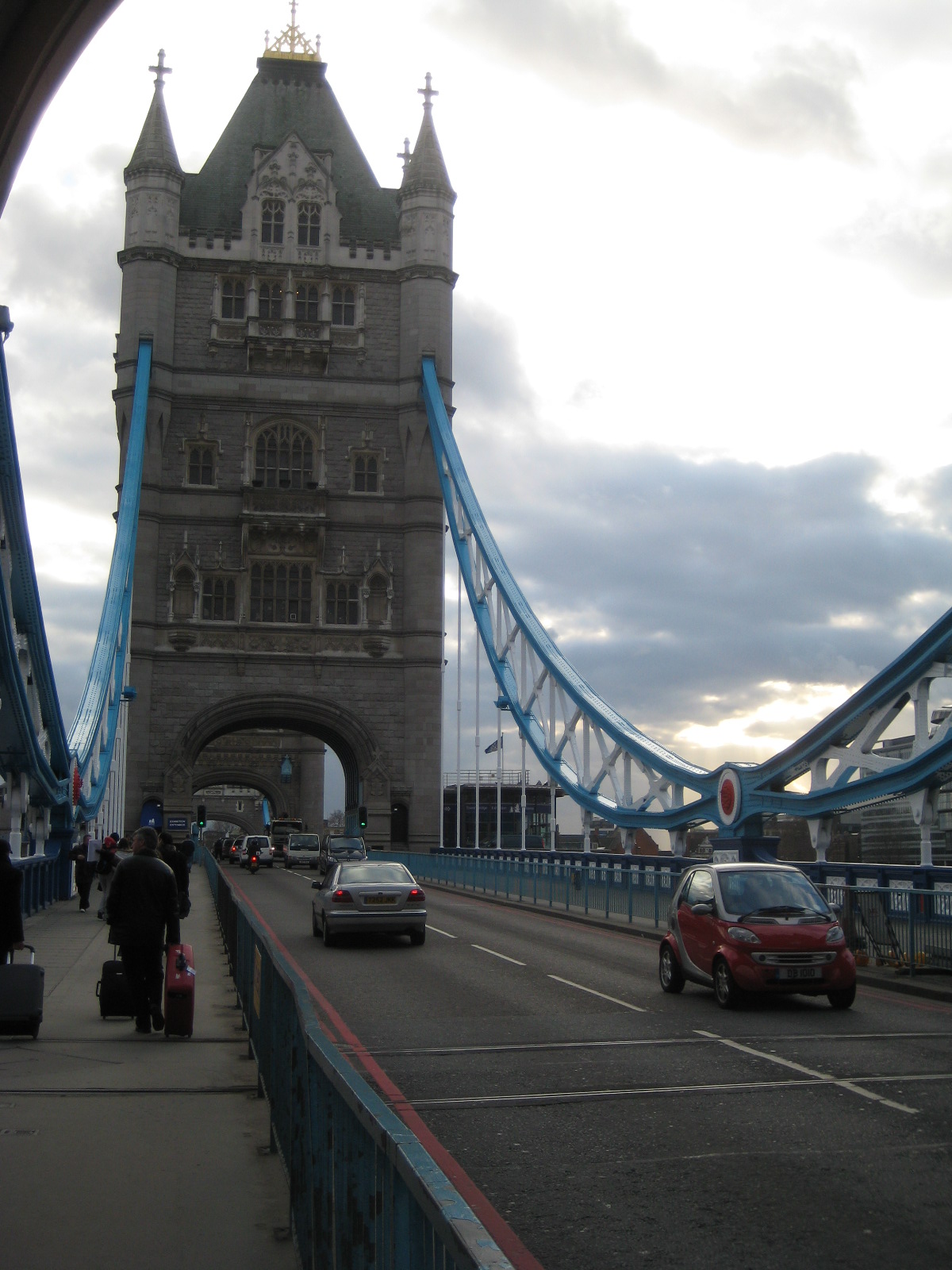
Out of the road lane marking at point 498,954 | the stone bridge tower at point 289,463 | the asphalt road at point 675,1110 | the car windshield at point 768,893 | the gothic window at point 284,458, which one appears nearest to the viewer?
the asphalt road at point 675,1110

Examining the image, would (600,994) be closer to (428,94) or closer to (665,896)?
(665,896)

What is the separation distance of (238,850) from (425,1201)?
61355mm

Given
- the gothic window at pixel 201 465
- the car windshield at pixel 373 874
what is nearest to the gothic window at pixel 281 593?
the gothic window at pixel 201 465

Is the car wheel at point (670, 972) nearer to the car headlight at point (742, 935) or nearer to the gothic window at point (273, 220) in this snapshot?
the car headlight at point (742, 935)

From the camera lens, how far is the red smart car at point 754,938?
12.7 meters

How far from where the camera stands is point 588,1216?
238 inches

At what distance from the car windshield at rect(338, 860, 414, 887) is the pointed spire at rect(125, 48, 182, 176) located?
4519cm

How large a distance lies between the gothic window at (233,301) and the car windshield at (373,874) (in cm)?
4137

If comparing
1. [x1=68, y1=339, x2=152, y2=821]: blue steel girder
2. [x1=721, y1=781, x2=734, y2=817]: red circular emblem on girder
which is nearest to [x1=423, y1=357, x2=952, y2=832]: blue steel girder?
Answer: [x1=721, y1=781, x2=734, y2=817]: red circular emblem on girder

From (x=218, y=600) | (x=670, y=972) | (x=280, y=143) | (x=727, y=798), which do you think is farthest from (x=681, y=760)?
(x=280, y=143)

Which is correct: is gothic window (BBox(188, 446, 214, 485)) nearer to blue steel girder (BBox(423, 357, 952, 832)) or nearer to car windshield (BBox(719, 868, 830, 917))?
blue steel girder (BBox(423, 357, 952, 832))

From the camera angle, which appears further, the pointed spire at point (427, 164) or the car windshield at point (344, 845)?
the pointed spire at point (427, 164)

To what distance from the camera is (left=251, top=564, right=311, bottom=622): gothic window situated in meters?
54.8

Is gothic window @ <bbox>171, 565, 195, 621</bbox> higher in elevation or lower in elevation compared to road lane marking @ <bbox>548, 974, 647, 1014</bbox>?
higher
